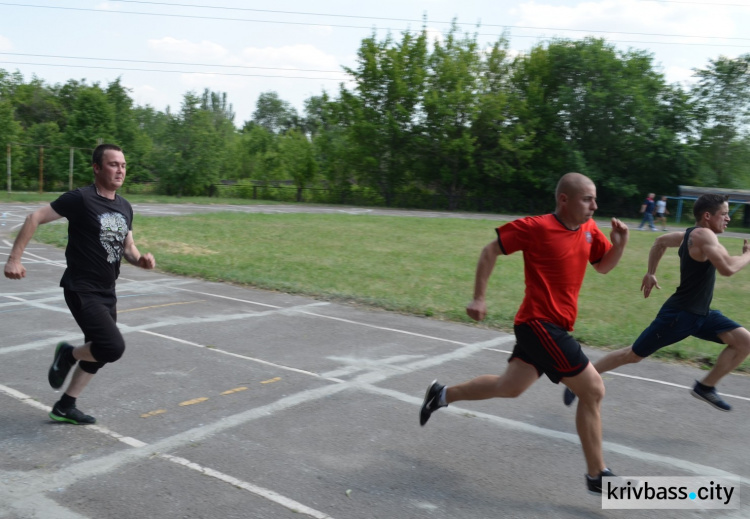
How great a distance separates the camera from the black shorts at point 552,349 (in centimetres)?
387

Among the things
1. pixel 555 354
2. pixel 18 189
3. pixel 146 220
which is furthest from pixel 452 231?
pixel 18 189

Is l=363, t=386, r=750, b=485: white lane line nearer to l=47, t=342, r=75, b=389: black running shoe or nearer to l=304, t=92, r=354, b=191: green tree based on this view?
l=47, t=342, r=75, b=389: black running shoe

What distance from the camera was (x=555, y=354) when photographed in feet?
12.7

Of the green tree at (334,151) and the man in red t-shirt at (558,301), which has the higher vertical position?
the green tree at (334,151)

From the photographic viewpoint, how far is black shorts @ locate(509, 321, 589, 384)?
387cm

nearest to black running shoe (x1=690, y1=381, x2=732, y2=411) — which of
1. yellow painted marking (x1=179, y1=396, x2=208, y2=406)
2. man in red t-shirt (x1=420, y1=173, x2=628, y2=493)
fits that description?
man in red t-shirt (x1=420, y1=173, x2=628, y2=493)

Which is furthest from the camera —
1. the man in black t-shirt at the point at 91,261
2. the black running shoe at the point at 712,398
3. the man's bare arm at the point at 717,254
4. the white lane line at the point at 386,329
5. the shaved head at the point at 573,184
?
the white lane line at the point at 386,329

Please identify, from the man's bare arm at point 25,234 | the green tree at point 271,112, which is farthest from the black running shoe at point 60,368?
the green tree at point 271,112

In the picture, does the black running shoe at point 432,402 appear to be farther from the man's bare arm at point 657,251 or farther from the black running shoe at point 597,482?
the man's bare arm at point 657,251

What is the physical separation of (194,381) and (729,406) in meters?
4.65

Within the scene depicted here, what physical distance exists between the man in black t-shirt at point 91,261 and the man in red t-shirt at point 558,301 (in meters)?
2.65

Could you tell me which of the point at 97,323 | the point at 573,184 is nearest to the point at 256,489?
the point at 97,323

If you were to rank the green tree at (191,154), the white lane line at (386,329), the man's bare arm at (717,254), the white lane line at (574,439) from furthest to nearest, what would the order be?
the green tree at (191,154) → the white lane line at (386,329) → the man's bare arm at (717,254) → the white lane line at (574,439)

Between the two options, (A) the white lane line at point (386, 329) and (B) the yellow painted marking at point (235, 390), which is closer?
(B) the yellow painted marking at point (235, 390)
